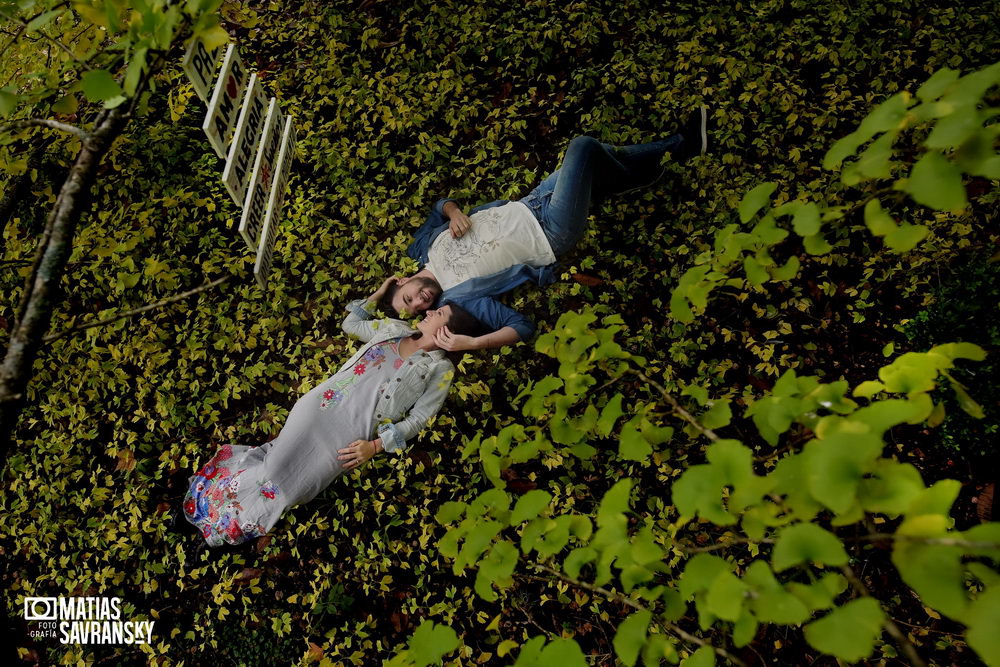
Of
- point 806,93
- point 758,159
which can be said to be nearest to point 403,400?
point 758,159

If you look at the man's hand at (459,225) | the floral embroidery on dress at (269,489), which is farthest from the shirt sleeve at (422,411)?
the man's hand at (459,225)

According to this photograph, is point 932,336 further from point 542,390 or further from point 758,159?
point 542,390

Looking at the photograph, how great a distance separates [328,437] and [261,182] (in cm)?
136

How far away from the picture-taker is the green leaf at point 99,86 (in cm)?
117

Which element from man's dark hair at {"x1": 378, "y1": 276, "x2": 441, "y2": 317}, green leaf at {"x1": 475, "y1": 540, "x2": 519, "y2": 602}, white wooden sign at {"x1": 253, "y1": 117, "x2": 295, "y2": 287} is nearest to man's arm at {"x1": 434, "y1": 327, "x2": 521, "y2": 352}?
man's dark hair at {"x1": 378, "y1": 276, "x2": 441, "y2": 317}

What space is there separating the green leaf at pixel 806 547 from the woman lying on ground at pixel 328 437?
2.30 m

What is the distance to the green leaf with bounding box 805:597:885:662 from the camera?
0.71 metres

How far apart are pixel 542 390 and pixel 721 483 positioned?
0.58 metres

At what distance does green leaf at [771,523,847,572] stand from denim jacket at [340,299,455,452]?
2.30 metres

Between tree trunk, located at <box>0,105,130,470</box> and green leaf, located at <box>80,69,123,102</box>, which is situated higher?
green leaf, located at <box>80,69,123,102</box>

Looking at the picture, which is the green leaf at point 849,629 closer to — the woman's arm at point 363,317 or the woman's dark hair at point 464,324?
the woman's dark hair at point 464,324

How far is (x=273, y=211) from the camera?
2795mm

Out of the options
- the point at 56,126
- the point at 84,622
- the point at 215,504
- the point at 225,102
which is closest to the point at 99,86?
the point at 56,126

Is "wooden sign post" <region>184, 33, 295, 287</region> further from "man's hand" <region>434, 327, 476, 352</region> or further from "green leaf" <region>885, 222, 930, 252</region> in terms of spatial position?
"green leaf" <region>885, 222, 930, 252</region>
